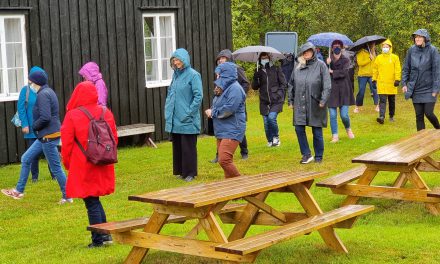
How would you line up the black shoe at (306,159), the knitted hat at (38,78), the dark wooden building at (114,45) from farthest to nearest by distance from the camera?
1. the dark wooden building at (114,45)
2. the black shoe at (306,159)
3. the knitted hat at (38,78)

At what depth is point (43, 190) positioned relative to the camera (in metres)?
13.7

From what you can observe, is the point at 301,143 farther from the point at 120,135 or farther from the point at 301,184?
the point at 301,184

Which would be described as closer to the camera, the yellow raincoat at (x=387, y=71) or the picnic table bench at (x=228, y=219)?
the picnic table bench at (x=228, y=219)

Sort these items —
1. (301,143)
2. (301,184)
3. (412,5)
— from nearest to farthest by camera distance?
(301,184)
(301,143)
(412,5)

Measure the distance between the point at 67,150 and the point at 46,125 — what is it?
3.35 m

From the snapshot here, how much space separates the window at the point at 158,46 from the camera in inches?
787

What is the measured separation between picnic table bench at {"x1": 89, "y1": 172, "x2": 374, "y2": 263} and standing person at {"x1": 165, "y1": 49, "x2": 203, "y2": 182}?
4944 mm

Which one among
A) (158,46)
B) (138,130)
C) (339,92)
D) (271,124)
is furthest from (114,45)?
(339,92)

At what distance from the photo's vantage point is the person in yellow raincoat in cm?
2202

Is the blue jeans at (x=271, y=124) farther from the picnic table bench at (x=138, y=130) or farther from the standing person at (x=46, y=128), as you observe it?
the standing person at (x=46, y=128)

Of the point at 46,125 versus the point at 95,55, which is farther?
the point at 95,55

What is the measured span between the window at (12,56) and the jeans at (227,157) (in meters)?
5.84

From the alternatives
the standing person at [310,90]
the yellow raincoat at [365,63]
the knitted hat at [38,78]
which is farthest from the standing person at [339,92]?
the knitted hat at [38,78]

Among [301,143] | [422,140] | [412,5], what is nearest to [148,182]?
[301,143]
